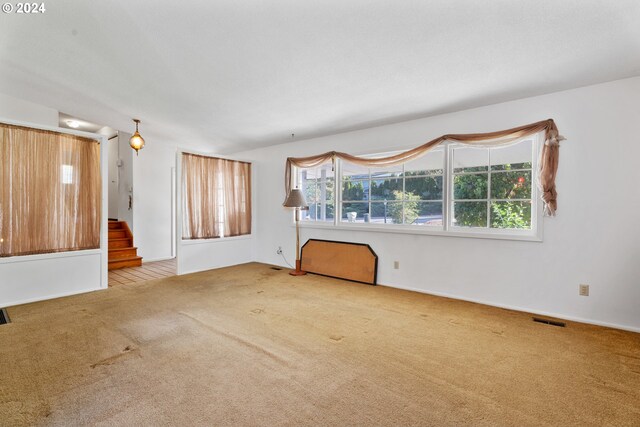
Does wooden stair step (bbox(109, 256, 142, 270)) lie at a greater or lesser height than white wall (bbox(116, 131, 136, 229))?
lesser

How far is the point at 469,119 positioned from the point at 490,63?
1126 mm

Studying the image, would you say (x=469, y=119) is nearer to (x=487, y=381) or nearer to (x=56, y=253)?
(x=487, y=381)

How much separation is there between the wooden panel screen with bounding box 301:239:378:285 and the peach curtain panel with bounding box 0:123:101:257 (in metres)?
3.32

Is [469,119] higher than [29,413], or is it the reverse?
[469,119]

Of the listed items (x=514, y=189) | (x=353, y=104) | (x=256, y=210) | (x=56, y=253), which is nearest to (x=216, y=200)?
(x=256, y=210)

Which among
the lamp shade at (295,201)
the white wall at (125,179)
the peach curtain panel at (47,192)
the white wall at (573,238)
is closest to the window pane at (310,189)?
the lamp shade at (295,201)

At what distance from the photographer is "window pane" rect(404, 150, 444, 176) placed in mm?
4129

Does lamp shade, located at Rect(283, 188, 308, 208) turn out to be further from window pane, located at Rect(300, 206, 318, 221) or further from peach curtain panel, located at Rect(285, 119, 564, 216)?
peach curtain panel, located at Rect(285, 119, 564, 216)

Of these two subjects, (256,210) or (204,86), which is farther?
(256,210)

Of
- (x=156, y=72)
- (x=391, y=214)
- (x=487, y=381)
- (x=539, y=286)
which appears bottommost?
(x=487, y=381)

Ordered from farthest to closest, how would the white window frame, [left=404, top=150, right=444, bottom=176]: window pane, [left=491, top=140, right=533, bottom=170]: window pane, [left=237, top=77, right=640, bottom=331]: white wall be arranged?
[left=404, top=150, right=444, bottom=176]: window pane, [left=491, top=140, right=533, bottom=170]: window pane, the white window frame, [left=237, top=77, right=640, bottom=331]: white wall

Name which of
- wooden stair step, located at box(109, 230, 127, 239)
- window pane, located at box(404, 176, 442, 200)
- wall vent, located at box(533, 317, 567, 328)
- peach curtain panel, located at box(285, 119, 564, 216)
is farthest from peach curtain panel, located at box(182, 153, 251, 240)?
wall vent, located at box(533, 317, 567, 328)

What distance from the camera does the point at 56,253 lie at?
402 cm

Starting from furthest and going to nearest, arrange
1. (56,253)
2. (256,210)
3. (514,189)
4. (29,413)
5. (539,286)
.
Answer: (256,210) → (56,253) → (514,189) → (539,286) → (29,413)
